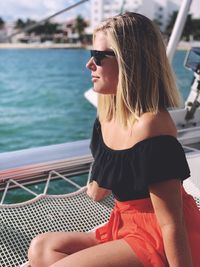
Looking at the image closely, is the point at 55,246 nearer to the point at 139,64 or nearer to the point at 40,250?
A: the point at 40,250

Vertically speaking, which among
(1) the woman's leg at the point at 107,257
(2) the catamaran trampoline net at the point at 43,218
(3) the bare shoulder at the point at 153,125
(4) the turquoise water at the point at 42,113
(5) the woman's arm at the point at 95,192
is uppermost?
(3) the bare shoulder at the point at 153,125

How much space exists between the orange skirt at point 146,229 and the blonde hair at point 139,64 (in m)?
0.23

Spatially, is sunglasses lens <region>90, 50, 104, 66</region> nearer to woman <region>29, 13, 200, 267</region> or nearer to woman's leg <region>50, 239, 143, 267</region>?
woman <region>29, 13, 200, 267</region>

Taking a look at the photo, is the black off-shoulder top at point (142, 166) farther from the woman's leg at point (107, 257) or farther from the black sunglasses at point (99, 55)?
the black sunglasses at point (99, 55)

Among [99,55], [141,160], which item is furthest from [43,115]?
[141,160]

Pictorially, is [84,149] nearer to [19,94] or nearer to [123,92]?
[123,92]

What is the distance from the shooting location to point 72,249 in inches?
44.4

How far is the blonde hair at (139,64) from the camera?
3.13 feet

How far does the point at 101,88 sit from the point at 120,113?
0.09 metres

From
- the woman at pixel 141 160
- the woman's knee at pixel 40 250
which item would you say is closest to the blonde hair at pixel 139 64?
the woman at pixel 141 160

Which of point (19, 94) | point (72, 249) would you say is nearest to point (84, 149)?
point (72, 249)

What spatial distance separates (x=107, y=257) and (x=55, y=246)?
20 centimetres

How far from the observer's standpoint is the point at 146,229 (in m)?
0.99

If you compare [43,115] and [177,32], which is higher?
[177,32]
